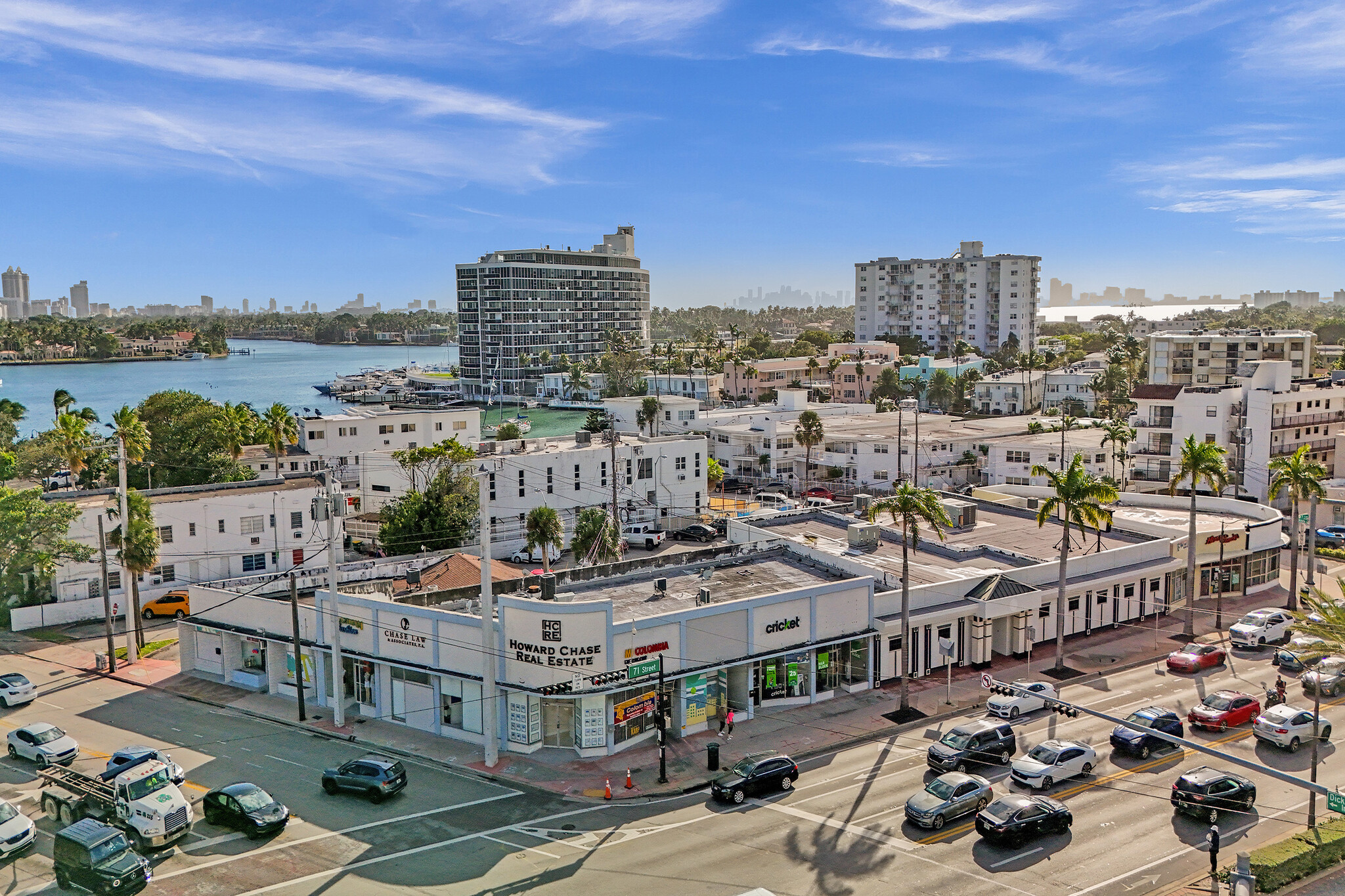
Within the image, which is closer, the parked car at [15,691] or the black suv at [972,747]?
the black suv at [972,747]

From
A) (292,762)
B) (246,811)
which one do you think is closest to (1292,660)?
(292,762)

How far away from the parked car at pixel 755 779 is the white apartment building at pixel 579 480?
3890 cm

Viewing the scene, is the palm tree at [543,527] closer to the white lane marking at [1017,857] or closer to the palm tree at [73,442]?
the white lane marking at [1017,857]

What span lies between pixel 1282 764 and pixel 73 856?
35719 mm

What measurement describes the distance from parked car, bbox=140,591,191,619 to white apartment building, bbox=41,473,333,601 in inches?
50.3

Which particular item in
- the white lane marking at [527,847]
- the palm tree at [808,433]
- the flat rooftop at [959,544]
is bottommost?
the white lane marking at [527,847]

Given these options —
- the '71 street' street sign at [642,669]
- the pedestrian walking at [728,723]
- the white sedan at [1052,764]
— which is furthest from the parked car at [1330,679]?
the '71 street' street sign at [642,669]

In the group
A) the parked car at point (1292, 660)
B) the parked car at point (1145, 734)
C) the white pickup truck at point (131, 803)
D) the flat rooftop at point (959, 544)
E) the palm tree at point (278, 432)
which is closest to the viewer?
the white pickup truck at point (131, 803)

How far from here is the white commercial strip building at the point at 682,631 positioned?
35.2m

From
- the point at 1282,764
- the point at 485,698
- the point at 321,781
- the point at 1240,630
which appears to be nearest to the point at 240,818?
the point at 321,781

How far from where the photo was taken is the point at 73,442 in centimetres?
7506

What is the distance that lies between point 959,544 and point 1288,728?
748 inches

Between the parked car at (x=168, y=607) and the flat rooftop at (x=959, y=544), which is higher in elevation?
the flat rooftop at (x=959, y=544)

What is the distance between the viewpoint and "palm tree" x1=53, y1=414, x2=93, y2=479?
245 ft
